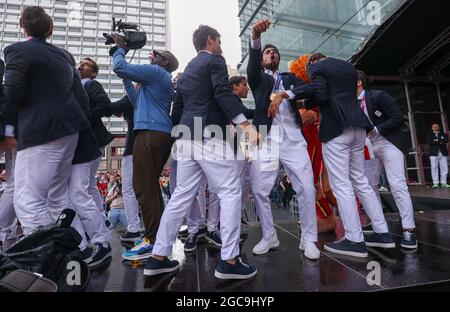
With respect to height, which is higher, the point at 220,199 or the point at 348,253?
the point at 220,199

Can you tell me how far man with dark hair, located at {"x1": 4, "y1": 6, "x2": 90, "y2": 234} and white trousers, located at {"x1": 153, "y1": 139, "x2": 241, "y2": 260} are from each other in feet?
3.09

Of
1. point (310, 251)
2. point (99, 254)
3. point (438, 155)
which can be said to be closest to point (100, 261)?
point (99, 254)

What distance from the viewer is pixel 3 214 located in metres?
3.06

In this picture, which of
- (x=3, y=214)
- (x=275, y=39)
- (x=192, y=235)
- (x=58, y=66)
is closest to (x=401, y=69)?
(x=275, y=39)

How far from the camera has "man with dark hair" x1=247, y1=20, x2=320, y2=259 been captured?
8.59 feet

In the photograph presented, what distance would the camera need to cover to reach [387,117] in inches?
125

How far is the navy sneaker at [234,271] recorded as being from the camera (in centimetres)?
205

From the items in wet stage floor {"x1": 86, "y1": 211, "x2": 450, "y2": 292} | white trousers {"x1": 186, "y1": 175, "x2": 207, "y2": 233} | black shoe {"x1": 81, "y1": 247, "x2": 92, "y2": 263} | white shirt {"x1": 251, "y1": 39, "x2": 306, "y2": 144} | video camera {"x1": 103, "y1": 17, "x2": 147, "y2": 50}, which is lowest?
wet stage floor {"x1": 86, "y1": 211, "x2": 450, "y2": 292}

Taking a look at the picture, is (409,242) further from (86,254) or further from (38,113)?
(38,113)

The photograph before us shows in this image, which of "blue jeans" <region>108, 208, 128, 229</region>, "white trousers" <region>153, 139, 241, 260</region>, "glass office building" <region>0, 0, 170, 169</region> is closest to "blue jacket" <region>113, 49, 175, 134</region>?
"white trousers" <region>153, 139, 241, 260</region>

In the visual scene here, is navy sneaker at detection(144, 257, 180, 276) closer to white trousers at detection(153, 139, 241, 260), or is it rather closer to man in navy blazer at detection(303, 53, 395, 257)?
white trousers at detection(153, 139, 241, 260)

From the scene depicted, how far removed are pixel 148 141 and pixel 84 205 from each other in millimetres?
874

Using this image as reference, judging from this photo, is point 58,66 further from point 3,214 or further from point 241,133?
point 3,214
